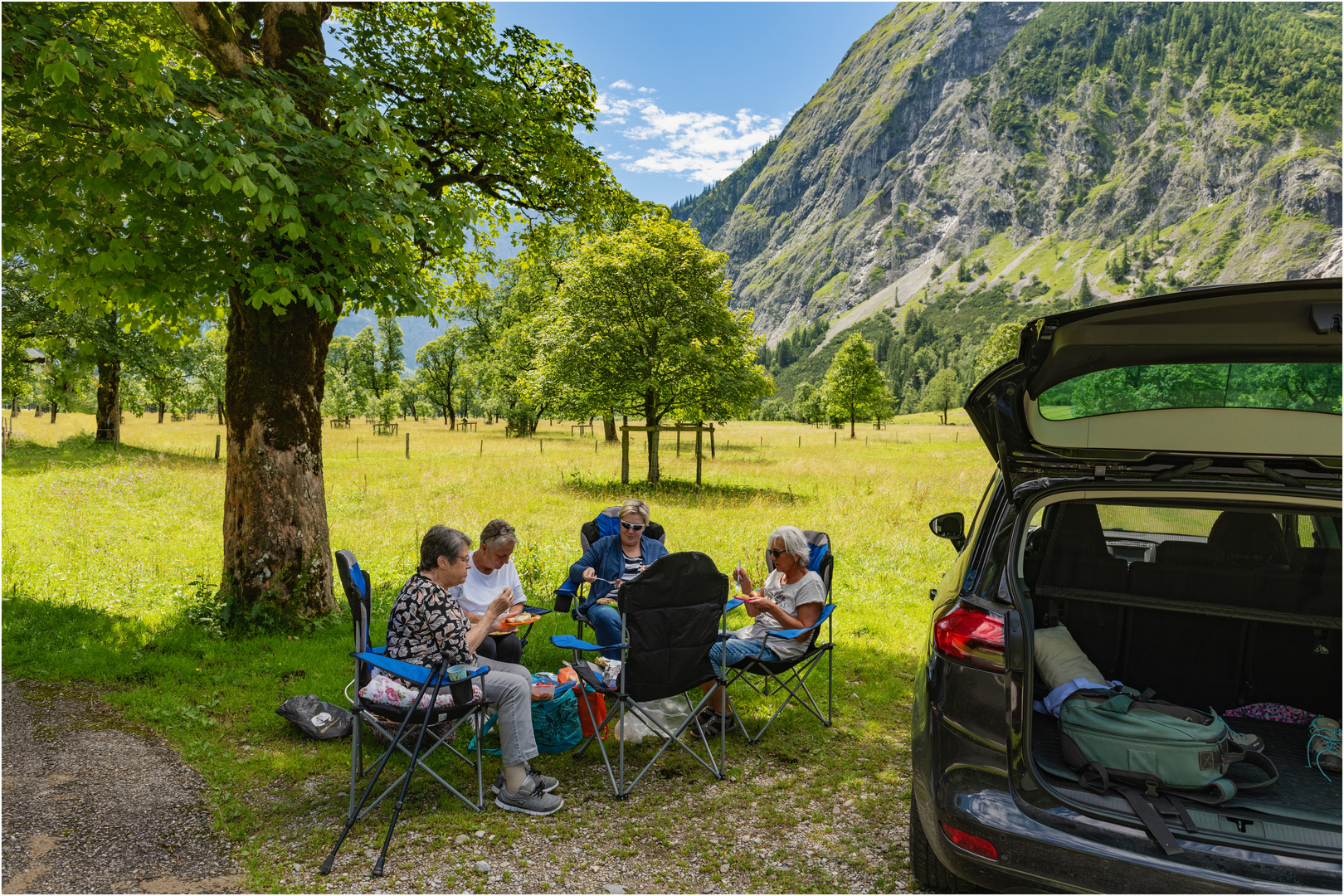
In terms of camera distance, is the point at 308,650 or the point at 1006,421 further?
the point at 308,650

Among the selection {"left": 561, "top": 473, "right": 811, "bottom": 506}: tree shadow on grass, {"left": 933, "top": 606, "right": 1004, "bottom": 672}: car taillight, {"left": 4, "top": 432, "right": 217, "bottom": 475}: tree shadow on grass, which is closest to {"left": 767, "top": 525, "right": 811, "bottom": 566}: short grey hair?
{"left": 933, "top": 606, "right": 1004, "bottom": 672}: car taillight

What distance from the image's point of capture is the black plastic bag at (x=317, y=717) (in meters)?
4.53

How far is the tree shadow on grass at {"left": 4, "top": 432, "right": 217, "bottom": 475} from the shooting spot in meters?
17.4

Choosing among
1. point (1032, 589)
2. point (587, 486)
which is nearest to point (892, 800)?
point (1032, 589)

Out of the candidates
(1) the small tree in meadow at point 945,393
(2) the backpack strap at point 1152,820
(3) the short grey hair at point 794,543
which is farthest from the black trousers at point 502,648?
(1) the small tree in meadow at point 945,393

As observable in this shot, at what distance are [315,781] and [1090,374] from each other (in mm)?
4765

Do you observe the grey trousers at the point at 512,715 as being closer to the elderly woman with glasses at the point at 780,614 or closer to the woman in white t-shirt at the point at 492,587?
the woman in white t-shirt at the point at 492,587

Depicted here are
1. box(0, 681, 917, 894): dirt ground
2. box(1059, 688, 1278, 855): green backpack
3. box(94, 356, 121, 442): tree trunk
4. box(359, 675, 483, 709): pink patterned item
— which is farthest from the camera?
box(94, 356, 121, 442): tree trunk

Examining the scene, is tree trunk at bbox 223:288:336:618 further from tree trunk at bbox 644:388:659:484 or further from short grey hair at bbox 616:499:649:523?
tree trunk at bbox 644:388:659:484

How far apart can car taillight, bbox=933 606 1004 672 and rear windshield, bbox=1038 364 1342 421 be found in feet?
Result: 4.24

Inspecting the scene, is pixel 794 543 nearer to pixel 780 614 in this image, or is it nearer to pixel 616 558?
pixel 780 614

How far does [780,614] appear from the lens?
4.62m

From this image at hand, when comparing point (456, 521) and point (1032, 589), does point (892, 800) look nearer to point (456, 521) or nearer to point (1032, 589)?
point (1032, 589)

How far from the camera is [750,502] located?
49.5 feet
